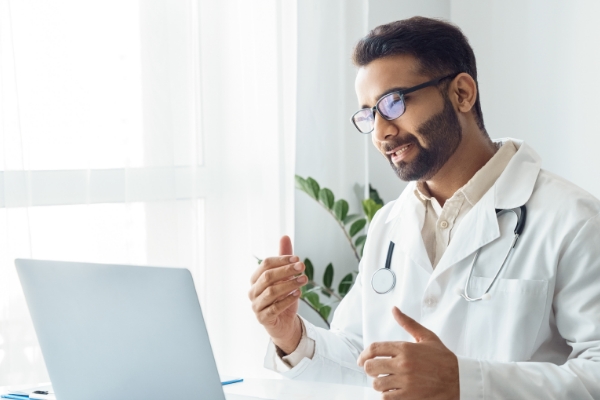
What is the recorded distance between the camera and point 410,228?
1.70m

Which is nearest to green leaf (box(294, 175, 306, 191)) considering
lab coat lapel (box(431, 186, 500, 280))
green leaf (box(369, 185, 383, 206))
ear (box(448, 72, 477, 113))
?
green leaf (box(369, 185, 383, 206))

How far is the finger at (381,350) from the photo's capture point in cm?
120

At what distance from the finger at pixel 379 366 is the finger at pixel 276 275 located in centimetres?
30

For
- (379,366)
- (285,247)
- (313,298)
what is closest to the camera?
(379,366)

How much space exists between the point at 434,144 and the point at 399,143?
9 centimetres

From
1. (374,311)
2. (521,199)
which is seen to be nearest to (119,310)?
(374,311)

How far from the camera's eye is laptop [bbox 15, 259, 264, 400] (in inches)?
41.1

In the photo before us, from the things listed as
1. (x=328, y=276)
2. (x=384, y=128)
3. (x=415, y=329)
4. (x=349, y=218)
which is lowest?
(x=328, y=276)

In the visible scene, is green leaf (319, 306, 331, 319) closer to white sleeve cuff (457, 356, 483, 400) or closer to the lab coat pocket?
the lab coat pocket

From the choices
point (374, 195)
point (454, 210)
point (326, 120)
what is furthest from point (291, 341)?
A: point (374, 195)

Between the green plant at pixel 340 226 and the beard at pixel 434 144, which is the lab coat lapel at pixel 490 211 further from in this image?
the green plant at pixel 340 226

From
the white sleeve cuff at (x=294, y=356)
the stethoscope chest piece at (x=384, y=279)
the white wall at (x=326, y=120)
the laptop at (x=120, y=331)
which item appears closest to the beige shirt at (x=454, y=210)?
the white sleeve cuff at (x=294, y=356)

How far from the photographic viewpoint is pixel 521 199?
1.54 m

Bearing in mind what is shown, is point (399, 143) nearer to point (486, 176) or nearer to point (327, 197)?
point (486, 176)
